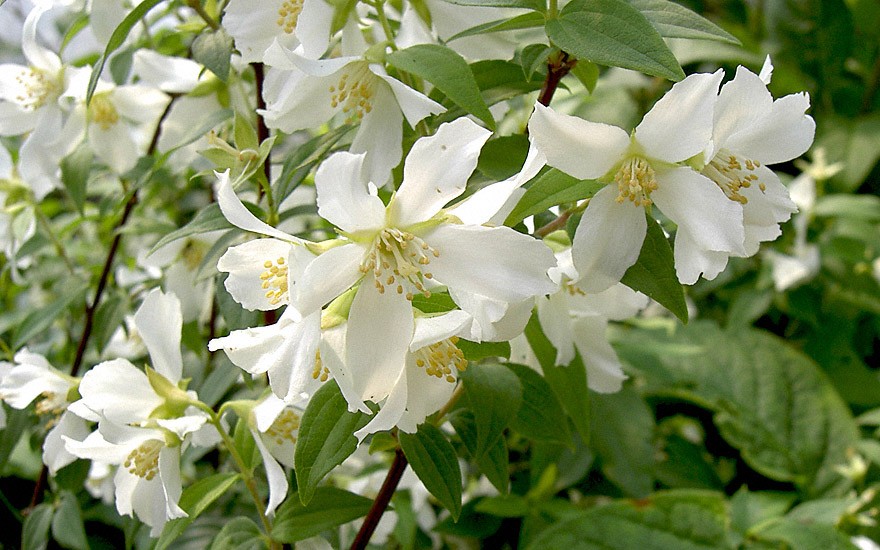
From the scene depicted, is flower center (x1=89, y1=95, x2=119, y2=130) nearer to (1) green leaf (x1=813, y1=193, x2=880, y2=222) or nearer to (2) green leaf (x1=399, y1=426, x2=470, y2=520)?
(2) green leaf (x1=399, y1=426, x2=470, y2=520)

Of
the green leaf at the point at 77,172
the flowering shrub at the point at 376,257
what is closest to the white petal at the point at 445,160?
the flowering shrub at the point at 376,257

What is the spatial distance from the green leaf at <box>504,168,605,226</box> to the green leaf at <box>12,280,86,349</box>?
2.32 ft

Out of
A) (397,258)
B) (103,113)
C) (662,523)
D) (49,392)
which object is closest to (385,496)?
(397,258)

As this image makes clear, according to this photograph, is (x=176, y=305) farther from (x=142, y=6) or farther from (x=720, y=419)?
(x=720, y=419)

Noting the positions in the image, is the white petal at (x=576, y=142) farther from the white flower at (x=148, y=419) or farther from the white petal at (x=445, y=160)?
the white flower at (x=148, y=419)

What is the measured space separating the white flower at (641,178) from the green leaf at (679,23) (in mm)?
100

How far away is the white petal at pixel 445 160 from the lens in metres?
0.53

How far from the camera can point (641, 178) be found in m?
0.56

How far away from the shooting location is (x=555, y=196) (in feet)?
1.90

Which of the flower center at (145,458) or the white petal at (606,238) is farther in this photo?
the flower center at (145,458)

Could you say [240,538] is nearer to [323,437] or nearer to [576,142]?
[323,437]

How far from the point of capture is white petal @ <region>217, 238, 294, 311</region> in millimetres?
582

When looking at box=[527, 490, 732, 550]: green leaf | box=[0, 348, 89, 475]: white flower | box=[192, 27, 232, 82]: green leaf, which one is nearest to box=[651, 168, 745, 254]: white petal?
box=[192, 27, 232, 82]: green leaf

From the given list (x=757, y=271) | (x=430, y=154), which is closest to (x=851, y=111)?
(x=757, y=271)
